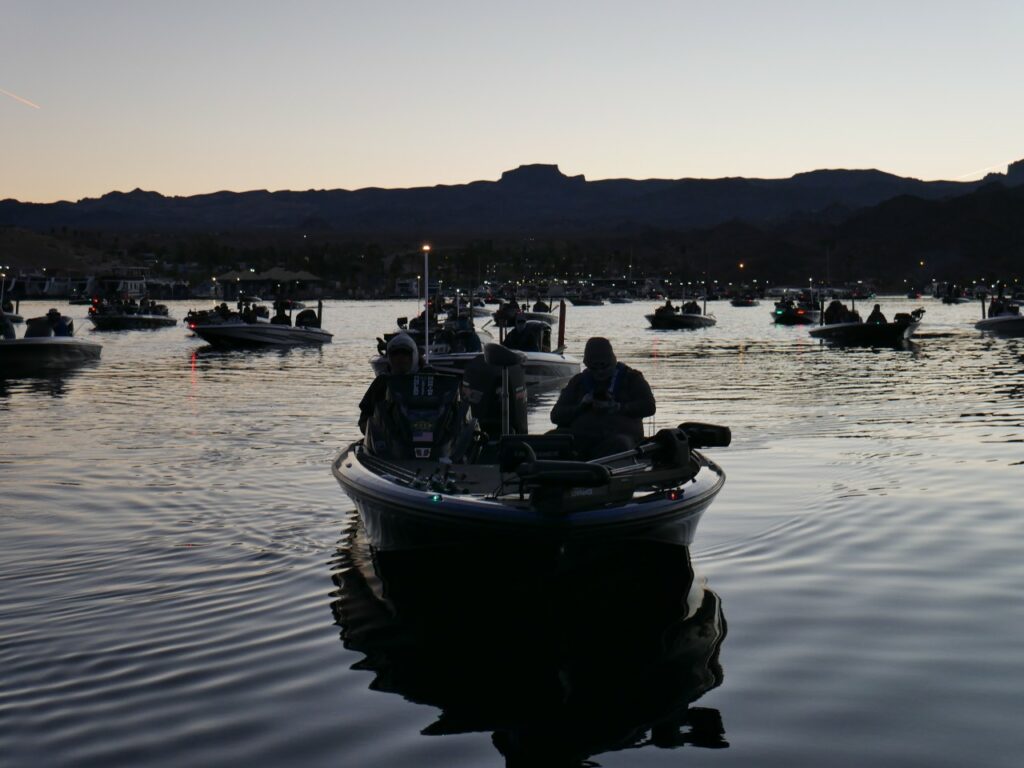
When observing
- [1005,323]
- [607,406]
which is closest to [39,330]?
[607,406]

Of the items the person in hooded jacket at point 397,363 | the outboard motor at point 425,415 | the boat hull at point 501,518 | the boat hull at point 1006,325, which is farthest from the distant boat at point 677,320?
the boat hull at point 501,518

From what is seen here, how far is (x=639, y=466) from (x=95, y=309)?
106 meters

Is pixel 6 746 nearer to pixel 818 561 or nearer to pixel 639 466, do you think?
pixel 639 466

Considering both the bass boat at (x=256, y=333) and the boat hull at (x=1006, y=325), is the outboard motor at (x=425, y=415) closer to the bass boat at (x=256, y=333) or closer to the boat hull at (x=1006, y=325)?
the bass boat at (x=256, y=333)

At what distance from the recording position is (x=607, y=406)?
1253cm

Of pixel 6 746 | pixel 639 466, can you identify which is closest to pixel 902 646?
pixel 639 466

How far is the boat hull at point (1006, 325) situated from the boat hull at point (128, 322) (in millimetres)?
66422

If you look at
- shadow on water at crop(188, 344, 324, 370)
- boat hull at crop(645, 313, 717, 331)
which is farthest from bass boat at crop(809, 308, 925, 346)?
boat hull at crop(645, 313, 717, 331)

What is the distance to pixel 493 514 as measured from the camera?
388 inches

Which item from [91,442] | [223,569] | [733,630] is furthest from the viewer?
[91,442]

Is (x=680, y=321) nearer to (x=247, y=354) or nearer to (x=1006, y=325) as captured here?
(x=1006, y=325)

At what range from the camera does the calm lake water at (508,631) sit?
26.3 ft

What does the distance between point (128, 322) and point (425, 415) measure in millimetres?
91232

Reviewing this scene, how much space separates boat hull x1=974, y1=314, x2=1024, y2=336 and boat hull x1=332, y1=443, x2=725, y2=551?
227 ft
